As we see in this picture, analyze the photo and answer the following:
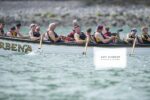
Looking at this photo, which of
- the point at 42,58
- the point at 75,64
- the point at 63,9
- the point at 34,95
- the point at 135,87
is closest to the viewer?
the point at 34,95

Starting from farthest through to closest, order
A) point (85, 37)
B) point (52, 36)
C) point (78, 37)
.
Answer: point (85, 37), point (78, 37), point (52, 36)

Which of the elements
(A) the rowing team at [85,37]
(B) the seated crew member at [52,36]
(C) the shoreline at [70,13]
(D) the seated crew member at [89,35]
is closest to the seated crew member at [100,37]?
(A) the rowing team at [85,37]

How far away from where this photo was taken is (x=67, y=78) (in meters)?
17.7

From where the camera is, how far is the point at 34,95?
→ 15055mm

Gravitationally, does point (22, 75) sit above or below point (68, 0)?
below

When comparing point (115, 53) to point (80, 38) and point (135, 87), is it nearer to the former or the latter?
point (135, 87)

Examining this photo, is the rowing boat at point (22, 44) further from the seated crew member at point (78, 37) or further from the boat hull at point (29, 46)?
the seated crew member at point (78, 37)

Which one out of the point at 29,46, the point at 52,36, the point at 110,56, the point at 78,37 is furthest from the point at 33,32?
the point at 110,56

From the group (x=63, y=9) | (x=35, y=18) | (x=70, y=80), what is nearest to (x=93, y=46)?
(x=70, y=80)

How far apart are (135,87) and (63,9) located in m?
45.9

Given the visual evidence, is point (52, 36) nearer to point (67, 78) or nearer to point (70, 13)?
point (67, 78)

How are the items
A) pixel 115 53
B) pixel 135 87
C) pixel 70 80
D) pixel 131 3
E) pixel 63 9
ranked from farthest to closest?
pixel 131 3 < pixel 63 9 < pixel 115 53 < pixel 70 80 < pixel 135 87

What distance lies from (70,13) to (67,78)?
40634mm

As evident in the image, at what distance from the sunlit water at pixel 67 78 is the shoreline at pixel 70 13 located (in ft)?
100
